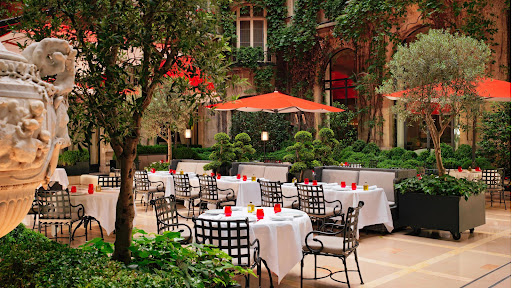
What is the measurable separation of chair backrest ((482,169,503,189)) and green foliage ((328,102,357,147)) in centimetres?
677

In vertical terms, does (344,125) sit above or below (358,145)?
above

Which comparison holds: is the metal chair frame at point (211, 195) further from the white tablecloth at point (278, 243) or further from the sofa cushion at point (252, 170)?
Answer: the white tablecloth at point (278, 243)

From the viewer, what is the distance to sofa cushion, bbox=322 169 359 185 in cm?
984

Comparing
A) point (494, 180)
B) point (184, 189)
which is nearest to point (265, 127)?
point (184, 189)

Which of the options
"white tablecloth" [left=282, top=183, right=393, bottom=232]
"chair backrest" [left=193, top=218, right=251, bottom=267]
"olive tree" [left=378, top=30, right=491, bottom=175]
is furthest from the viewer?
"olive tree" [left=378, top=30, right=491, bottom=175]

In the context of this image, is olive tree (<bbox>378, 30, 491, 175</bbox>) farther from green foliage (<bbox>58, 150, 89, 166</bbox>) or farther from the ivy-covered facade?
green foliage (<bbox>58, 150, 89, 166</bbox>)

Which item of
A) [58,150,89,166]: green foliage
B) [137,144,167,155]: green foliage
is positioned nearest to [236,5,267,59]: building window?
[137,144,167,155]: green foliage

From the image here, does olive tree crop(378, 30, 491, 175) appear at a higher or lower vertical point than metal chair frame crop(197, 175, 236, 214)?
higher

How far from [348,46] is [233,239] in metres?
15.3

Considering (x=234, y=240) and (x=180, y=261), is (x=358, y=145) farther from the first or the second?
(x=180, y=261)

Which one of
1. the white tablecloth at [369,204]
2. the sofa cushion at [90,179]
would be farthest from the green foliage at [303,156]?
the sofa cushion at [90,179]

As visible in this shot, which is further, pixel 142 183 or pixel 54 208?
pixel 142 183

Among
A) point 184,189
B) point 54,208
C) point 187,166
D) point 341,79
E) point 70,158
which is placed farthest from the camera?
point 341,79

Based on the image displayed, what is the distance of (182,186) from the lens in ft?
33.9
